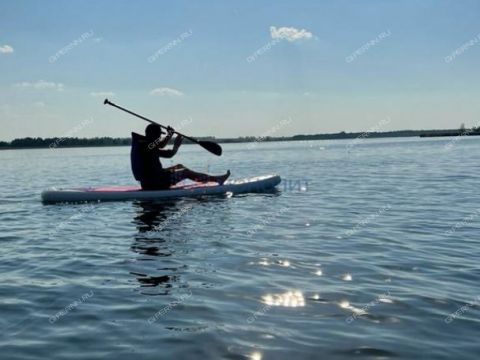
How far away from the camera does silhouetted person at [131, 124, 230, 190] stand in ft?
49.6

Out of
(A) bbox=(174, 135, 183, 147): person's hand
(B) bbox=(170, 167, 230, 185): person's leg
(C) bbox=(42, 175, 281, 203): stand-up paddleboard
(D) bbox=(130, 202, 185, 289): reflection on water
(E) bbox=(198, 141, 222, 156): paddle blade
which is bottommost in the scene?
(D) bbox=(130, 202, 185, 289): reflection on water

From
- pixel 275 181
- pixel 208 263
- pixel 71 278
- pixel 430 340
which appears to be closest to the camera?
pixel 430 340

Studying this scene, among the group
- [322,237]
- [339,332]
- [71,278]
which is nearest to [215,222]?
[322,237]

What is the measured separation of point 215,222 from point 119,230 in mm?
2178

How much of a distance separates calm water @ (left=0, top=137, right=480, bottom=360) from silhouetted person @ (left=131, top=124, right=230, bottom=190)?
2.83 m

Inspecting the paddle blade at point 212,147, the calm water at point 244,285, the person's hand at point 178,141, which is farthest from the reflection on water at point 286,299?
the paddle blade at point 212,147

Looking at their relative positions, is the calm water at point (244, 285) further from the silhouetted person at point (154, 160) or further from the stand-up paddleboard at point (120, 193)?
the silhouetted person at point (154, 160)

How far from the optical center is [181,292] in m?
6.34

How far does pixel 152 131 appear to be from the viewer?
49.4 feet

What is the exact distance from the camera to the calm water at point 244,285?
15.6 ft

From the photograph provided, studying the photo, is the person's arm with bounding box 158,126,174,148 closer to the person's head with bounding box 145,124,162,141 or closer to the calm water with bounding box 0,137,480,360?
the person's head with bounding box 145,124,162,141

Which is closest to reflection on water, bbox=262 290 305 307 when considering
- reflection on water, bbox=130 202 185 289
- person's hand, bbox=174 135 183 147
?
reflection on water, bbox=130 202 185 289

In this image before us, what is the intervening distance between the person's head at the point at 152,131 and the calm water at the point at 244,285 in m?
3.06

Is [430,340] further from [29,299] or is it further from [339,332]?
[29,299]
